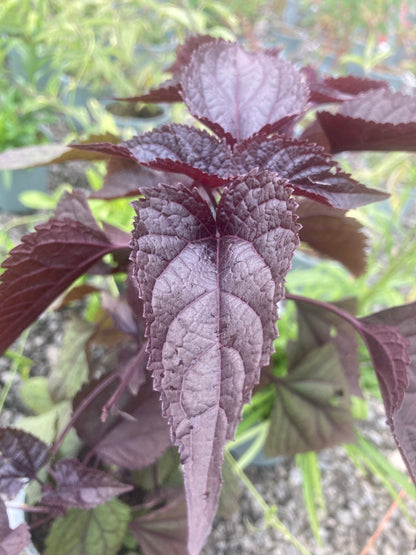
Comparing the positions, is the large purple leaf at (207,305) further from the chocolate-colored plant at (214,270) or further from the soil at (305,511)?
the soil at (305,511)

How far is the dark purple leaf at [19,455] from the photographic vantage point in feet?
1.33

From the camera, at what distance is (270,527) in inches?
30.0

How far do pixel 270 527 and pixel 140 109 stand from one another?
1395mm

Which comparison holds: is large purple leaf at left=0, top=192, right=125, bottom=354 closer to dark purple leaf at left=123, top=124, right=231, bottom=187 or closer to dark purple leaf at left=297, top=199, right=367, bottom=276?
dark purple leaf at left=123, top=124, right=231, bottom=187

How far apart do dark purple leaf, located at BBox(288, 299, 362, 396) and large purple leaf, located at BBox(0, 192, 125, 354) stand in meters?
0.26

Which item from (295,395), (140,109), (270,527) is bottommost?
(270,527)

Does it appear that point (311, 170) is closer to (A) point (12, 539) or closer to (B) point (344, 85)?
(B) point (344, 85)

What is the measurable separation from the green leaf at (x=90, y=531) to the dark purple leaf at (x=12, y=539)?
0.32ft

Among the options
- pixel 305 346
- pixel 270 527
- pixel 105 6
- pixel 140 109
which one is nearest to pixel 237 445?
pixel 270 527

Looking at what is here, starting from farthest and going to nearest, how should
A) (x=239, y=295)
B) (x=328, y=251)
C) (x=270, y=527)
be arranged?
(x=270, y=527) < (x=328, y=251) < (x=239, y=295)

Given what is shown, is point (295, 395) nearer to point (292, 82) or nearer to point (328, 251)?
point (328, 251)

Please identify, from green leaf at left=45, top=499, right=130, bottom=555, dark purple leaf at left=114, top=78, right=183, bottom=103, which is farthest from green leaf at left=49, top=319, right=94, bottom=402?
dark purple leaf at left=114, top=78, right=183, bottom=103

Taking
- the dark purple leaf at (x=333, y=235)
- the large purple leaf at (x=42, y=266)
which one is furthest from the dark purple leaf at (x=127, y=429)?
the dark purple leaf at (x=333, y=235)

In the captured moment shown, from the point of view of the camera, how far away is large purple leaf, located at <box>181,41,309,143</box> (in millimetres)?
394
